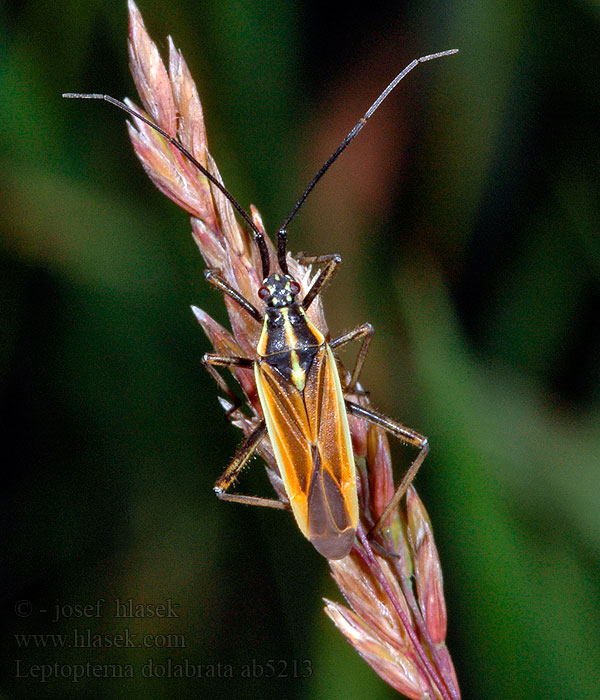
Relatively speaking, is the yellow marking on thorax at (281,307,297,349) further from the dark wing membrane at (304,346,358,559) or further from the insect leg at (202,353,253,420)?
the insect leg at (202,353,253,420)

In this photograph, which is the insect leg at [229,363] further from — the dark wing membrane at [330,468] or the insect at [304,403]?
the dark wing membrane at [330,468]

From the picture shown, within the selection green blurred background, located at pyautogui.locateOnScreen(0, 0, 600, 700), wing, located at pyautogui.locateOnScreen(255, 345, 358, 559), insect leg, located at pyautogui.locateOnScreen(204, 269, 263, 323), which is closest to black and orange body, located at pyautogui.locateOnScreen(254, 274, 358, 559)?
wing, located at pyautogui.locateOnScreen(255, 345, 358, 559)

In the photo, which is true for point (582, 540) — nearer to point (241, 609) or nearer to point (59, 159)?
point (241, 609)

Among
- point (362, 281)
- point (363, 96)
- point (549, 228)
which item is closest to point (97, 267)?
point (362, 281)

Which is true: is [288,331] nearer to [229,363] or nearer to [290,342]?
[290,342]

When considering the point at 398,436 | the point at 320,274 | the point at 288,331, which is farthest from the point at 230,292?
the point at 398,436

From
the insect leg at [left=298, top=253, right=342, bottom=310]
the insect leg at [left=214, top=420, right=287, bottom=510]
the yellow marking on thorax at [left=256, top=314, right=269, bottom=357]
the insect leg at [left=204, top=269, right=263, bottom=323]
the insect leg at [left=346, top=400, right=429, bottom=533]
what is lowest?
the insect leg at [left=214, top=420, right=287, bottom=510]
